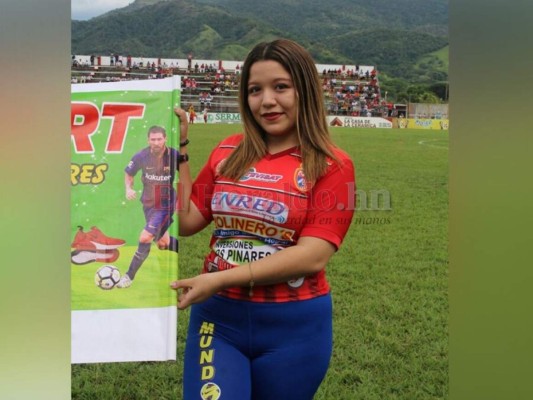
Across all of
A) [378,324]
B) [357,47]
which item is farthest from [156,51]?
[378,324]

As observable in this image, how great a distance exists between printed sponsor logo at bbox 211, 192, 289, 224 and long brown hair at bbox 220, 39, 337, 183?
5 centimetres

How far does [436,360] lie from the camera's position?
271 cm

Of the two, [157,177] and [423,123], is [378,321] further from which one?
[423,123]

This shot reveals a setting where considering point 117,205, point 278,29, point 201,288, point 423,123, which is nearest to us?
point 201,288

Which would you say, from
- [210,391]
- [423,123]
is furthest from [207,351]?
[423,123]

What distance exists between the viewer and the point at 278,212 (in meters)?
1.17

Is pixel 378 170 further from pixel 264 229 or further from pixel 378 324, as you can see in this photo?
pixel 264 229

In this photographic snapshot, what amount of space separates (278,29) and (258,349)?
1826 inches

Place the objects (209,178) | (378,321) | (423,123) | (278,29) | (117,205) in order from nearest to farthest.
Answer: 1. (209,178)
2. (117,205)
3. (378,321)
4. (423,123)
5. (278,29)

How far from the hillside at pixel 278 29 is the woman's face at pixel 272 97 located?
32494 millimetres

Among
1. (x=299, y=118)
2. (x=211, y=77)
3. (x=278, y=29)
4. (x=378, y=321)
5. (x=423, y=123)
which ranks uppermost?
(x=278, y=29)

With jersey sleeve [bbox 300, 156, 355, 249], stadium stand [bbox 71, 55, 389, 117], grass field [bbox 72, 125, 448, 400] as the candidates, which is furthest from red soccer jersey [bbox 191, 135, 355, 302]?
stadium stand [bbox 71, 55, 389, 117]

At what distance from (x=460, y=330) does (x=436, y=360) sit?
1984 mm

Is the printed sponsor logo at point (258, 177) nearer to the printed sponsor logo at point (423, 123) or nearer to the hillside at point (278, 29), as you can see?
the printed sponsor logo at point (423, 123)
